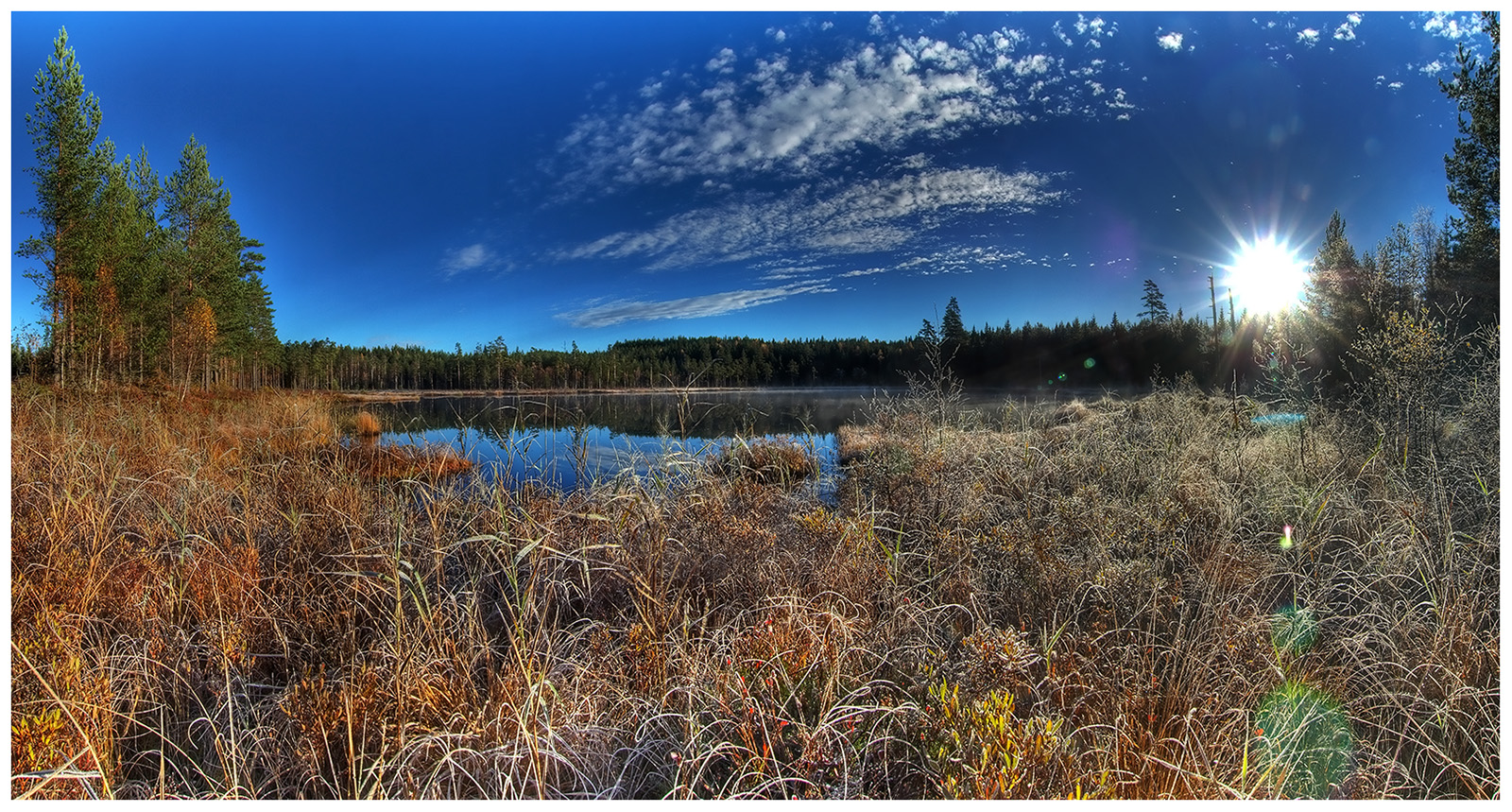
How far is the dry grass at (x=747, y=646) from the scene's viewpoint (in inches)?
75.0

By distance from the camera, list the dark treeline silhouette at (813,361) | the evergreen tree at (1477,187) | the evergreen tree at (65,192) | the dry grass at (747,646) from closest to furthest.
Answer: the dry grass at (747,646) < the evergreen tree at (1477,187) < the evergreen tree at (65,192) < the dark treeline silhouette at (813,361)

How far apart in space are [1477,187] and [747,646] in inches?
690

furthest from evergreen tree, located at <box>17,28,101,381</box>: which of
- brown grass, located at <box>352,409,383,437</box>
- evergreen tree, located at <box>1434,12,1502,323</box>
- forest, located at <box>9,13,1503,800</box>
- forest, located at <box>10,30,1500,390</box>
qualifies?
evergreen tree, located at <box>1434,12,1502,323</box>

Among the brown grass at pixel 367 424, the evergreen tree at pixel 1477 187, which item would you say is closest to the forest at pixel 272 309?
the evergreen tree at pixel 1477 187

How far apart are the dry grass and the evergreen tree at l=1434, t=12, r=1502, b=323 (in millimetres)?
10374

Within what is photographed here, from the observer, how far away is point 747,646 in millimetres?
2414

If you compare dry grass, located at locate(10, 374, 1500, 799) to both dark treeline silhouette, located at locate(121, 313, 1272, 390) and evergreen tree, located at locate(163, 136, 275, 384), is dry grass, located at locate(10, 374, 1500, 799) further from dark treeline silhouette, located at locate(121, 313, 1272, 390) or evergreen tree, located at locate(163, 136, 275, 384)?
evergreen tree, located at locate(163, 136, 275, 384)

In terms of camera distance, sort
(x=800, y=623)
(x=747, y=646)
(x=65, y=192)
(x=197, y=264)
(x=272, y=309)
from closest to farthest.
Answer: (x=747, y=646), (x=800, y=623), (x=65, y=192), (x=197, y=264), (x=272, y=309)

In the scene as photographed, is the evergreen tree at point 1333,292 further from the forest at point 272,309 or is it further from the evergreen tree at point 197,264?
the evergreen tree at point 197,264

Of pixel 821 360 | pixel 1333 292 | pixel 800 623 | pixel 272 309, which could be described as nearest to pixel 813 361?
pixel 821 360

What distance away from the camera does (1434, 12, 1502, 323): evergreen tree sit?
10281 millimetres

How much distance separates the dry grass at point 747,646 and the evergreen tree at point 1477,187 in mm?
→ 10374

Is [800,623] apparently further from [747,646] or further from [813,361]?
[813,361]

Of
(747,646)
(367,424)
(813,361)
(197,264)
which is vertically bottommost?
(747,646)
